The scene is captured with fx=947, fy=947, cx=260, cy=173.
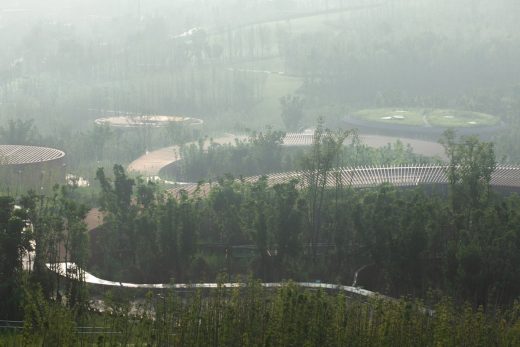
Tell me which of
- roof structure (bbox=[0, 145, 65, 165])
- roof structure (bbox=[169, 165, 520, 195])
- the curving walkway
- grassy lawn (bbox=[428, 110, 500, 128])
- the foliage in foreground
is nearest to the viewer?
the foliage in foreground

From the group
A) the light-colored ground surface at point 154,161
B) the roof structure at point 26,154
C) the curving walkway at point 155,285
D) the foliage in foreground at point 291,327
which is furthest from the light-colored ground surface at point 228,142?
the foliage in foreground at point 291,327

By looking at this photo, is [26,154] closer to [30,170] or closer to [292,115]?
[30,170]

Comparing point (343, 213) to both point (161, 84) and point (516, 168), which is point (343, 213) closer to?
point (516, 168)

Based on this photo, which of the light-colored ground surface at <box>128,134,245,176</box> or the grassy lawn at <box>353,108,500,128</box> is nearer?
→ the light-colored ground surface at <box>128,134,245,176</box>

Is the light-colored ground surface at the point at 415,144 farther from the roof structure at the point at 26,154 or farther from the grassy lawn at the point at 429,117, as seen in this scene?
the roof structure at the point at 26,154

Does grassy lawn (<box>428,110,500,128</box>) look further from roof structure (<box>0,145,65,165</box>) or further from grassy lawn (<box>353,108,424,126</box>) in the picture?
roof structure (<box>0,145,65,165</box>)

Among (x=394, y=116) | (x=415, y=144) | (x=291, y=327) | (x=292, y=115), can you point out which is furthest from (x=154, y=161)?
(x=291, y=327)

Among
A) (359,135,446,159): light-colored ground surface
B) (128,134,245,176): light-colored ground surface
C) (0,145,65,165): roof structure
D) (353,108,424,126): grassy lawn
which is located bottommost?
(359,135,446,159): light-colored ground surface

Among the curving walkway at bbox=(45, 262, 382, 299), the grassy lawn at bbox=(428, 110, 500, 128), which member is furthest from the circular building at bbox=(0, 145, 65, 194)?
the grassy lawn at bbox=(428, 110, 500, 128)
